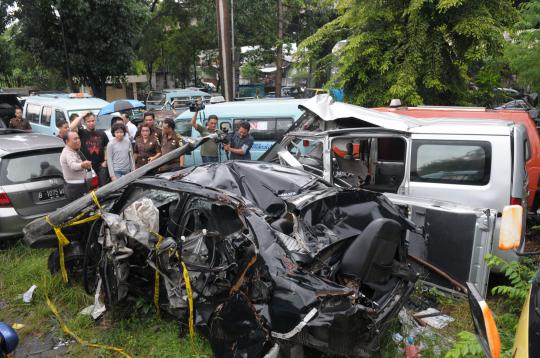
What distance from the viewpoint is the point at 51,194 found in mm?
5570

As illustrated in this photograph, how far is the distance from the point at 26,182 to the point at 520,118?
685cm

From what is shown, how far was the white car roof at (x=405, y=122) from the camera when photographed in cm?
431

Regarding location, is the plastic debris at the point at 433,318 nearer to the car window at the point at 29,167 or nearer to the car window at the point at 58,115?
the car window at the point at 29,167

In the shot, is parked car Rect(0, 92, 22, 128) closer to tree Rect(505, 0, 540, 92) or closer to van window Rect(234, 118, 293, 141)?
van window Rect(234, 118, 293, 141)

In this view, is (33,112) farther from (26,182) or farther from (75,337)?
(75,337)

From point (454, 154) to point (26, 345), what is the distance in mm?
4551

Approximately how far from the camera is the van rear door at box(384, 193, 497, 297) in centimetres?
387

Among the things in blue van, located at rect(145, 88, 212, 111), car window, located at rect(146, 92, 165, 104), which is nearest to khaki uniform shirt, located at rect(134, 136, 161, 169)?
blue van, located at rect(145, 88, 212, 111)

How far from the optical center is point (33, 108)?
1167 centimetres

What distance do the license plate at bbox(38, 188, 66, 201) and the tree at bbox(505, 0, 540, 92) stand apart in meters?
7.69

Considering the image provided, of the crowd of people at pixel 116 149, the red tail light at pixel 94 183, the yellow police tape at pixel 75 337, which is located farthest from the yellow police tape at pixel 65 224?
the red tail light at pixel 94 183

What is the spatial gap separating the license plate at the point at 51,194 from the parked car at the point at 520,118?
501cm

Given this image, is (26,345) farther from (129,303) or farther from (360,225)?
(360,225)

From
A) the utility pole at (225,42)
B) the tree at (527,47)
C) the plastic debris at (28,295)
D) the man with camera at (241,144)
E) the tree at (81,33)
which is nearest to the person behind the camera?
the plastic debris at (28,295)
